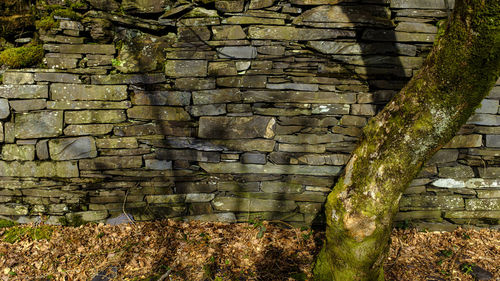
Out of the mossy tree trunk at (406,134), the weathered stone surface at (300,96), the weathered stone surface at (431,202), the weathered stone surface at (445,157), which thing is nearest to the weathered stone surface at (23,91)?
the weathered stone surface at (300,96)

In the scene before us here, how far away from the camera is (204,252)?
2.77 meters

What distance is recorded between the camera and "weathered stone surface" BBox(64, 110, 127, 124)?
114 inches

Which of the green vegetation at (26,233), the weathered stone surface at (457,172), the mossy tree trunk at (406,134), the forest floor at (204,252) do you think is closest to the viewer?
the mossy tree trunk at (406,134)

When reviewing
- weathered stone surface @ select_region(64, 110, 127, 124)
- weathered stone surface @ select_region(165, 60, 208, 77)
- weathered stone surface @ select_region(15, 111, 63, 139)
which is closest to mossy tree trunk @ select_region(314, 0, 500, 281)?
weathered stone surface @ select_region(165, 60, 208, 77)

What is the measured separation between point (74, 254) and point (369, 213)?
9.80ft

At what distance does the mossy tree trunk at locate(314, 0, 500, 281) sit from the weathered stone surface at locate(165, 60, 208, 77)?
1.84 metres

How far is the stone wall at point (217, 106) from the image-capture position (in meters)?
2.81

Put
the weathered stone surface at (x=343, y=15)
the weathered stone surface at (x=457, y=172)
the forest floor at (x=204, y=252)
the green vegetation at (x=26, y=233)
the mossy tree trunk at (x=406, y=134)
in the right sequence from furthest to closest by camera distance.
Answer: the weathered stone surface at (x=457, y=172) → the green vegetation at (x=26, y=233) → the weathered stone surface at (x=343, y=15) → the forest floor at (x=204, y=252) → the mossy tree trunk at (x=406, y=134)

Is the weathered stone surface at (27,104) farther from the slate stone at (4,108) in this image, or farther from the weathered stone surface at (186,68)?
the weathered stone surface at (186,68)

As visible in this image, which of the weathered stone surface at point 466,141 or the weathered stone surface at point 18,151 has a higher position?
the weathered stone surface at point 466,141

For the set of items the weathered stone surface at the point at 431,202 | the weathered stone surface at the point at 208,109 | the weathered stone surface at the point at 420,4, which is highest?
the weathered stone surface at the point at 420,4

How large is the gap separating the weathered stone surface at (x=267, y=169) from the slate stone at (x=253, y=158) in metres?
0.05

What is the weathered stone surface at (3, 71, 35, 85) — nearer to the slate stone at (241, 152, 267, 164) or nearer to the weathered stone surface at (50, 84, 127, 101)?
the weathered stone surface at (50, 84, 127, 101)

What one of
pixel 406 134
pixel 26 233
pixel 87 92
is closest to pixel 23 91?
pixel 87 92
